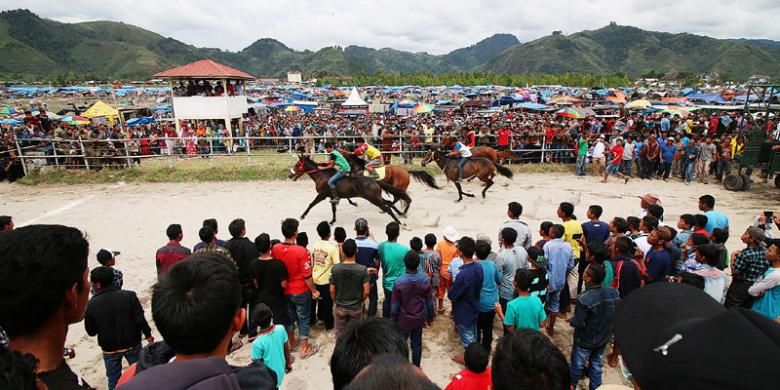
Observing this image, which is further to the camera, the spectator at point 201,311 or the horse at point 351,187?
the horse at point 351,187

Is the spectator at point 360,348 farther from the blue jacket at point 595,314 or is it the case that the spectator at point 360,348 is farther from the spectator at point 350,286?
the blue jacket at point 595,314

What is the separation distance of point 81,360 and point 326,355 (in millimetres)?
2910

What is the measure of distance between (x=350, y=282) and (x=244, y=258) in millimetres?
1508

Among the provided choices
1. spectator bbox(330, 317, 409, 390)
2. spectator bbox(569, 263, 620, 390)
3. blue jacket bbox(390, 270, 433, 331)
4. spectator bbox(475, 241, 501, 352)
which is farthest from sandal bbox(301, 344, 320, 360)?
spectator bbox(569, 263, 620, 390)

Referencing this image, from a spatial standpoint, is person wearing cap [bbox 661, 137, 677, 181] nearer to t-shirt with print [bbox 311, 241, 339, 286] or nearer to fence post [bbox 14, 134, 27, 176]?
t-shirt with print [bbox 311, 241, 339, 286]

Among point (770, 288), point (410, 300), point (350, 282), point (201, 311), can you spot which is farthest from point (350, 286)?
point (770, 288)

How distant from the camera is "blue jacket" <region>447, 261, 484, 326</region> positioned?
4.12m

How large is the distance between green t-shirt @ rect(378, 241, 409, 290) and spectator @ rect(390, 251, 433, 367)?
0.67m

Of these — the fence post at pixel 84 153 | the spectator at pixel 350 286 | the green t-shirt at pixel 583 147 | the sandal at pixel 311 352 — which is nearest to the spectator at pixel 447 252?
the spectator at pixel 350 286

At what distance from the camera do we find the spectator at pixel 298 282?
4.62 meters

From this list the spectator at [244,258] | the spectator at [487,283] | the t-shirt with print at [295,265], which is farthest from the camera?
the spectator at [244,258]

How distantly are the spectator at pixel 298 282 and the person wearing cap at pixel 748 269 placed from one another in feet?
15.6

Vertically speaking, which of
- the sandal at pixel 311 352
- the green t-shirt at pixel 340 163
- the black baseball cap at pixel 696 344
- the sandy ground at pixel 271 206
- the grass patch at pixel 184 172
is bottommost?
the sandal at pixel 311 352

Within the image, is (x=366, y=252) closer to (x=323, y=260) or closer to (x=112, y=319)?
(x=323, y=260)
